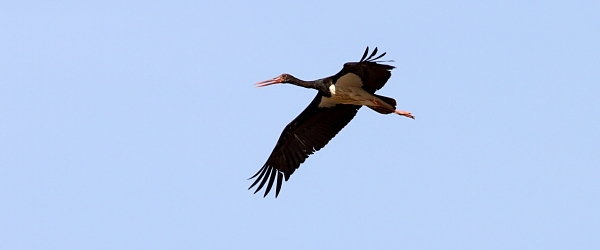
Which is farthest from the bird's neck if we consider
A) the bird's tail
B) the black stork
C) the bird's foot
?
the bird's foot

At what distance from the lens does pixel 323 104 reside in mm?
19891

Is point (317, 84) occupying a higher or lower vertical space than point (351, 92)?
higher

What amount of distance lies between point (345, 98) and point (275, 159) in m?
2.03

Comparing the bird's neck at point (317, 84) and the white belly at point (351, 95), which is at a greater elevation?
the bird's neck at point (317, 84)

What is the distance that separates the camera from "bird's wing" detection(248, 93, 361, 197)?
65.4ft

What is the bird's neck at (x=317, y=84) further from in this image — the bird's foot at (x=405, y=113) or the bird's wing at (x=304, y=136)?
the bird's foot at (x=405, y=113)

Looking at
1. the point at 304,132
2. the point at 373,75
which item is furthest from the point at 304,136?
the point at 373,75

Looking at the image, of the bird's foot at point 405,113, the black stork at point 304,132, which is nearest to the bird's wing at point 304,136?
the black stork at point 304,132

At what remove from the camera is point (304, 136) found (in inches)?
790

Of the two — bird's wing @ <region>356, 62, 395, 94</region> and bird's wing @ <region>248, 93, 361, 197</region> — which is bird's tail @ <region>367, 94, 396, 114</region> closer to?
bird's wing @ <region>356, 62, 395, 94</region>

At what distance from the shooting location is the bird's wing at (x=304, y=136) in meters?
19.9

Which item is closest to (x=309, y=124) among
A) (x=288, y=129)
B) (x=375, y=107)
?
(x=288, y=129)

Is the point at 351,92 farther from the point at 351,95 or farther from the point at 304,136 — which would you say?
the point at 304,136

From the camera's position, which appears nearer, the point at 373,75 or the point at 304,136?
the point at 373,75
